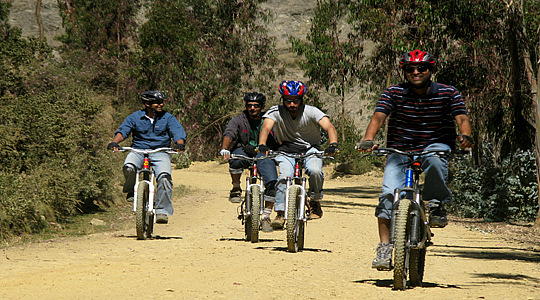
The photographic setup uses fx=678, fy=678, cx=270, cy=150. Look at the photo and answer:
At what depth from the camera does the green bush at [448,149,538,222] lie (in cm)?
1530

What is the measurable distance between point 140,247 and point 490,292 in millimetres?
4710

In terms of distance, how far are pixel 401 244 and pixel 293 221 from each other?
8.79ft

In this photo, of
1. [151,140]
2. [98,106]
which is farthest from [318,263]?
[98,106]

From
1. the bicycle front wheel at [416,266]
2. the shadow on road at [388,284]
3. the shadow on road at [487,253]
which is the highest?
the bicycle front wheel at [416,266]

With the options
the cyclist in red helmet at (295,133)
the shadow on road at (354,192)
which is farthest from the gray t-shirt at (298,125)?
the shadow on road at (354,192)

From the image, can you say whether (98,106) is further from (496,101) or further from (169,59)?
(169,59)

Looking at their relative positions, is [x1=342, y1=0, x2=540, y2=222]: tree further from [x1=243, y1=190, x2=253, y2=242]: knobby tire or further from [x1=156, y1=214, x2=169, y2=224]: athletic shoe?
[x1=156, y1=214, x2=169, y2=224]: athletic shoe

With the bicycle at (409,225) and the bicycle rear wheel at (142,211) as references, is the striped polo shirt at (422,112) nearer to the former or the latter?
the bicycle at (409,225)

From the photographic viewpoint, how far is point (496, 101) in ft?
55.5

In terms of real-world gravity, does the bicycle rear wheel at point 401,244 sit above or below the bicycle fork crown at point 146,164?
below

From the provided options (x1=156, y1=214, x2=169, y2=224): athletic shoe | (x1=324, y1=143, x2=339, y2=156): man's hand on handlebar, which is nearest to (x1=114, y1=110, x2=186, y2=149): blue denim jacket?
(x1=156, y1=214, x2=169, y2=224): athletic shoe

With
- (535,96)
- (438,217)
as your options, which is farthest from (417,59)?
(535,96)

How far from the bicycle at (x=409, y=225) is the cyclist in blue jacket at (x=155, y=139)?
176 inches

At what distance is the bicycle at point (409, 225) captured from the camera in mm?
5773
